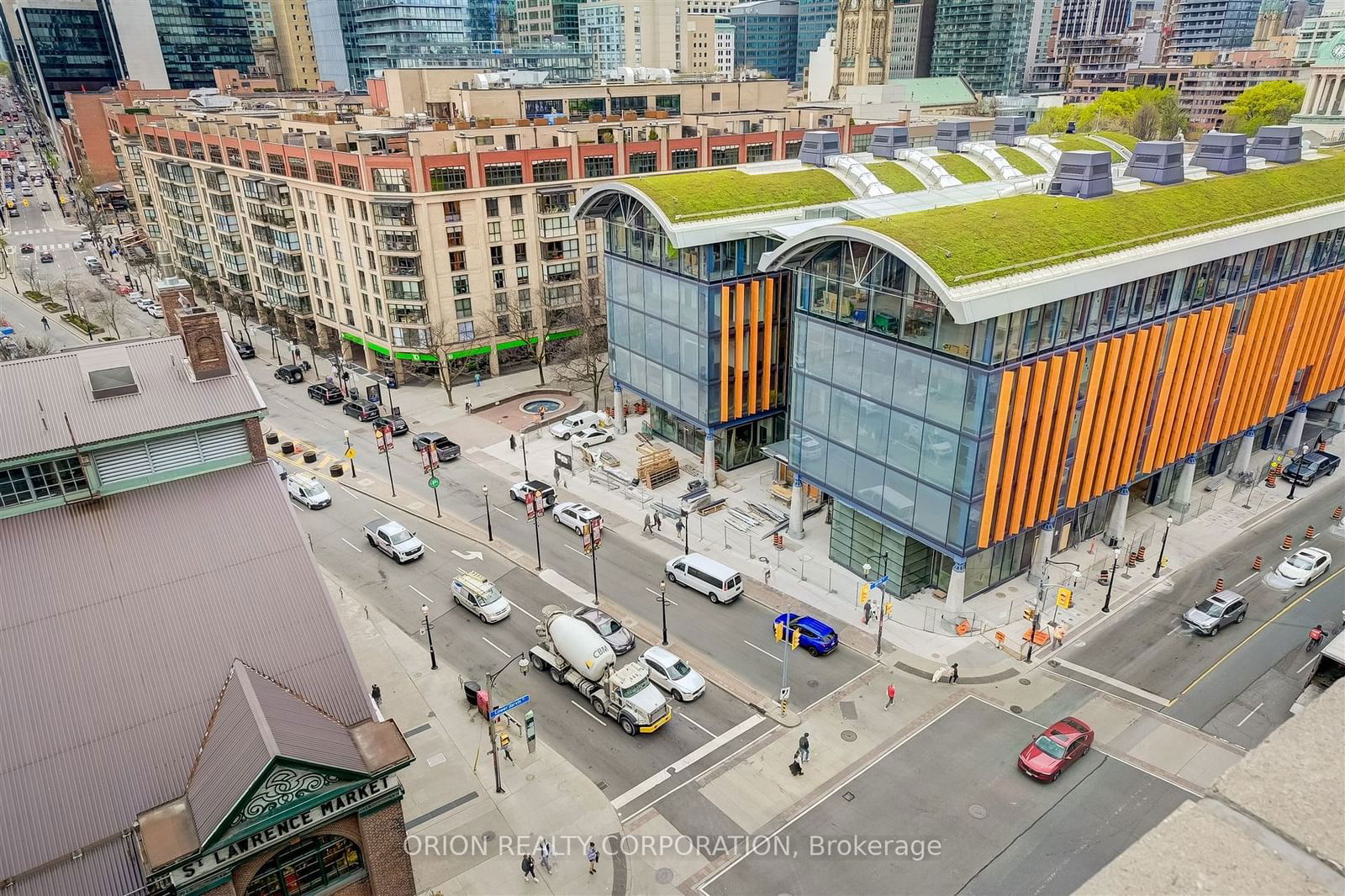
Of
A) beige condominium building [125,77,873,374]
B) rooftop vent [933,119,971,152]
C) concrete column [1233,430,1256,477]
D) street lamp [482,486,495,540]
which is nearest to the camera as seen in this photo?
street lamp [482,486,495,540]

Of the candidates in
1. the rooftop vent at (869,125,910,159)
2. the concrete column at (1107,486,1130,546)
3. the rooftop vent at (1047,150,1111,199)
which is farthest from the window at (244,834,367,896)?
the rooftop vent at (869,125,910,159)

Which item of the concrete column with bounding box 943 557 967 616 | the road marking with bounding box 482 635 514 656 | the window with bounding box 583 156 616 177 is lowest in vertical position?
the road marking with bounding box 482 635 514 656

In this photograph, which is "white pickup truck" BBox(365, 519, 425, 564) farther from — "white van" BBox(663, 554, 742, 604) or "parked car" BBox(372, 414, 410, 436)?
"parked car" BBox(372, 414, 410, 436)

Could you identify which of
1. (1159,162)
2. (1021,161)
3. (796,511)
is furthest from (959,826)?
(1021,161)

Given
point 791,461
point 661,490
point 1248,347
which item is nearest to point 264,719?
point 791,461

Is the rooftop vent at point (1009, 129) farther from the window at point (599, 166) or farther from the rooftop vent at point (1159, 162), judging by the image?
the window at point (599, 166)

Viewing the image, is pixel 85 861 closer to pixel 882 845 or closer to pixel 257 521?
pixel 257 521
